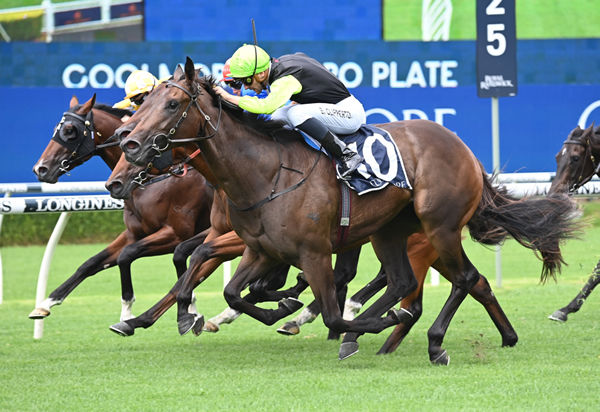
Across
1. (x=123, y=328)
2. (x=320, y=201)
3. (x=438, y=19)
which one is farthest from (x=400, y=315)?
(x=438, y=19)

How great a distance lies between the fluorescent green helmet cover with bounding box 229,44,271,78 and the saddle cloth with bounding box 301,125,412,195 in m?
0.44

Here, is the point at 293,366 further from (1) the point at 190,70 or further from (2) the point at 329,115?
(1) the point at 190,70

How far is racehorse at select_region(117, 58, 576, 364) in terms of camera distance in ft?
16.4

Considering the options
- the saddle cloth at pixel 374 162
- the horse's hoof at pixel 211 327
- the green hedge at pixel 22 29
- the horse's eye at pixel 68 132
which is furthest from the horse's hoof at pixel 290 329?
the green hedge at pixel 22 29

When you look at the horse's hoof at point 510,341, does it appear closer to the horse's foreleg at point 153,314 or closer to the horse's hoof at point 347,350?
the horse's hoof at point 347,350

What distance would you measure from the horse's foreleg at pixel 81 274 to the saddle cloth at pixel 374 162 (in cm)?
205

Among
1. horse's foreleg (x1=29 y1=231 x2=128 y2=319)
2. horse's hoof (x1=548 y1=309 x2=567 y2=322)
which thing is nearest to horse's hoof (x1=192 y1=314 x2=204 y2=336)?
horse's foreleg (x1=29 y1=231 x2=128 y2=319)

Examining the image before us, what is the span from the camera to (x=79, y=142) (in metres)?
6.53

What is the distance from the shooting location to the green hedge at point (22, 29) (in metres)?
15.2

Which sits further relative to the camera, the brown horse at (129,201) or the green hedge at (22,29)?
the green hedge at (22,29)

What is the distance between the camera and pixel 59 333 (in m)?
7.08

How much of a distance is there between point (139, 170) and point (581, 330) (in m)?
3.04

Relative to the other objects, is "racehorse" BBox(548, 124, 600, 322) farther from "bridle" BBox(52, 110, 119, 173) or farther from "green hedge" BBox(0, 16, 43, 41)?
"green hedge" BBox(0, 16, 43, 41)

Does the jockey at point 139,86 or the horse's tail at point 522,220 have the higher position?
the jockey at point 139,86
